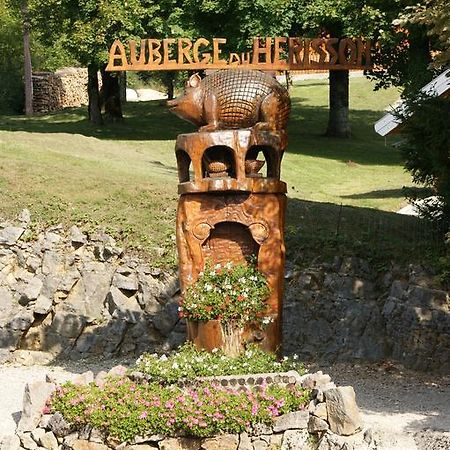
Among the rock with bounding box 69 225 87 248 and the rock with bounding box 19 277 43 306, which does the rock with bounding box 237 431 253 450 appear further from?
the rock with bounding box 69 225 87 248

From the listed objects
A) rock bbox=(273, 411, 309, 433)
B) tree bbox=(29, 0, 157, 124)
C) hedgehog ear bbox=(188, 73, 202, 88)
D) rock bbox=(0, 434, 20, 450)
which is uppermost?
tree bbox=(29, 0, 157, 124)

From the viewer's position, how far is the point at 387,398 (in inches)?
640

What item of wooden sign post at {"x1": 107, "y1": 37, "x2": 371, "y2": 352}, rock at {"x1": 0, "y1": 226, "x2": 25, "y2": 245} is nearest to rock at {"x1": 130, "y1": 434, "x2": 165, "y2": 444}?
wooden sign post at {"x1": 107, "y1": 37, "x2": 371, "y2": 352}

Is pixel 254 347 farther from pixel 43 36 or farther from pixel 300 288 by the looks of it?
pixel 43 36

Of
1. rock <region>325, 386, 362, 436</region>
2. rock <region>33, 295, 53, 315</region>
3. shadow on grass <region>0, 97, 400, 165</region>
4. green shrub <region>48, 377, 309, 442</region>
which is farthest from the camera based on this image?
shadow on grass <region>0, 97, 400, 165</region>

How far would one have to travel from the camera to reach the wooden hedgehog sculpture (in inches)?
602

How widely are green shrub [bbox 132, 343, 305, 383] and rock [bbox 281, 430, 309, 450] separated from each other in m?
1.21

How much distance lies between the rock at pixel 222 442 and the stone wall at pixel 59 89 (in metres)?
39.5

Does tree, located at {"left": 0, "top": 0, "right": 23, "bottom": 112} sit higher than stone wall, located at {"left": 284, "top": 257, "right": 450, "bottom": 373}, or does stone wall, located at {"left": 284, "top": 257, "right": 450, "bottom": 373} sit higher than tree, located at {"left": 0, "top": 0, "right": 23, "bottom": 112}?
tree, located at {"left": 0, "top": 0, "right": 23, "bottom": 112}

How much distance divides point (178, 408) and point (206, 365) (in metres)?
0.99

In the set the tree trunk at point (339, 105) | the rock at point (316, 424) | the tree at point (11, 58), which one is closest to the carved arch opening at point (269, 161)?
the rock at point (316, 424)

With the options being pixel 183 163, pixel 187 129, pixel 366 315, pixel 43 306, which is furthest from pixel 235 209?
pixel 187 129

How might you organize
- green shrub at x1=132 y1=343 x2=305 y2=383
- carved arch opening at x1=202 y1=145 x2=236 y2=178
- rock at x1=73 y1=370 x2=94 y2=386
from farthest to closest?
carved arch opening at x1=202 y1=145 x2=236 y2=178, rock at x1=73 y1=370 x2=94 y2=386, green shrub at x1=132 y1=343 x2=305 y2=383

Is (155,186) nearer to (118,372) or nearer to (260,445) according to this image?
(118,372)
